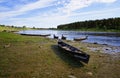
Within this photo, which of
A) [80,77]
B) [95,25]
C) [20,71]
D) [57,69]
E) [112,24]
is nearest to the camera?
[80,77]

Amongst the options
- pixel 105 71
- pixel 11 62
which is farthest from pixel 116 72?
pixel 11 62

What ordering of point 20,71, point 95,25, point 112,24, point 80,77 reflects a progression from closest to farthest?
1. point 80,77
2. point 20,71
3. point 112,24
4. point 95,25

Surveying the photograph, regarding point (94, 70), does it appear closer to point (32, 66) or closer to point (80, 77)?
point (80, 77)

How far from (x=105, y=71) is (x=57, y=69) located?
13.4 ft

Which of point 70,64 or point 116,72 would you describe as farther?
point 70,64

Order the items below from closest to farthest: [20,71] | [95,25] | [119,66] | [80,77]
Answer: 1. [80,77]
2. [20,71]
3. [119,66]
4. [95,25]

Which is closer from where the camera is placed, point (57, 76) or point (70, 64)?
point (57, 76)

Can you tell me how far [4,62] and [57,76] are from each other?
6.61 meters

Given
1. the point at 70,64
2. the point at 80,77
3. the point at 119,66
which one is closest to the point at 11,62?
the point at 70,64

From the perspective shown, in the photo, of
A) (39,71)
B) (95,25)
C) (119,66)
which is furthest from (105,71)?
(95,25)

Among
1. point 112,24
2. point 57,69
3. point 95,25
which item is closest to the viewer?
point 57,69

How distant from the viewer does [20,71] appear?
15859 mm

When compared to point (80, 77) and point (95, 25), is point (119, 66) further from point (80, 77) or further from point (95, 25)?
point (95, 25)

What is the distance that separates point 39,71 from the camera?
16.0 m
